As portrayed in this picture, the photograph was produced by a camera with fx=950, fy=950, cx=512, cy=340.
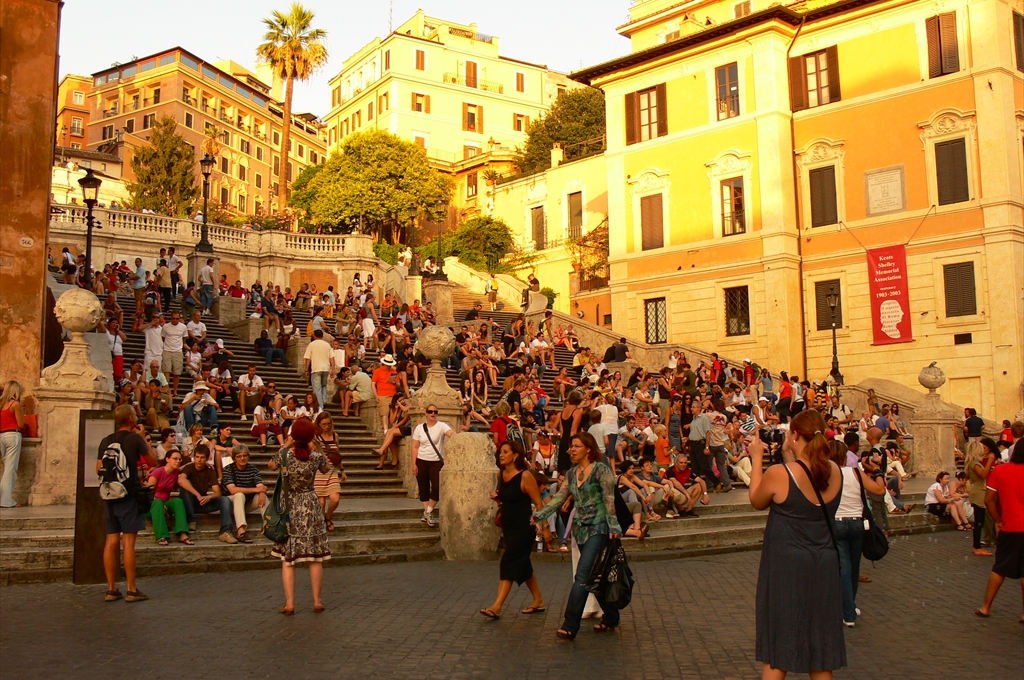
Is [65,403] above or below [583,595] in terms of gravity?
above

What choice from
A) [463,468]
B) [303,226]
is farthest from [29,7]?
[303,226]

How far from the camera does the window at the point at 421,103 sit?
7069 cm

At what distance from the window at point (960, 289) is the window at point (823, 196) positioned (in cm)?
425

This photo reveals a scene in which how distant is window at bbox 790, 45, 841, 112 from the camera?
107 feet

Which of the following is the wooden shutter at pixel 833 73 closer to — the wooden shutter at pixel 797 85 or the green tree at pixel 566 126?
the wooden shutter at pixel 797 85

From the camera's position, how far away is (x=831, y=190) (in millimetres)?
32562

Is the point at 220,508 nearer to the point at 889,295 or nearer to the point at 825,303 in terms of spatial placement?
the point at 889,295

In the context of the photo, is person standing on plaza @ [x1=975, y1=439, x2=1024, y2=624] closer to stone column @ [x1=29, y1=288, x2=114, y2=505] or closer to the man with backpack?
the man with backpack

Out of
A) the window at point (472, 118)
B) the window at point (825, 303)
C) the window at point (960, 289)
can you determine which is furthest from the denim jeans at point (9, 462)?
the window at point (472, 118)

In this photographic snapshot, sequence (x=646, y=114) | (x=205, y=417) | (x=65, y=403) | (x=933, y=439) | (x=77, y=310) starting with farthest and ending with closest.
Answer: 1. (x=646, y=114)
2. (x=933, y=439)
3. (x=205, y=417)
4. (x=77, y=310)
5. (x=65, y=403)

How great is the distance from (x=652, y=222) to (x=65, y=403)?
1052 inches

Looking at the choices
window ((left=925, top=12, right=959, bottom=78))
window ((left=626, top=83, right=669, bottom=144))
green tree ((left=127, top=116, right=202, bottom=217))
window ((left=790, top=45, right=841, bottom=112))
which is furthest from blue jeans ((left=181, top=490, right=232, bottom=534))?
green tree ((left=127, top=116, right=202, bottom=217))

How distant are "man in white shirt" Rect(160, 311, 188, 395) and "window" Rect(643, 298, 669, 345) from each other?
20.5 m

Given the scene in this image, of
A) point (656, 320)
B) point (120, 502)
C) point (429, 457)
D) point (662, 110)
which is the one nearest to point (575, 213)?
point (662, 110)
